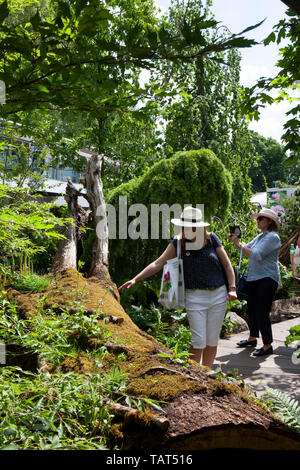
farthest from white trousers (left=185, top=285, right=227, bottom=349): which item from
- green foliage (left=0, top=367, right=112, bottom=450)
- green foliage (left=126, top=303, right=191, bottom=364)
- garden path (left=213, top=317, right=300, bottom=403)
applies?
green foliage (left=0, top=367, right=112, bottom=450)

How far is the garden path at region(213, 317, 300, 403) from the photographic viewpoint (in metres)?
4.47

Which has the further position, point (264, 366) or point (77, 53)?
point (264, 366)

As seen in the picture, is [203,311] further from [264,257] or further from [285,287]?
[285,287]

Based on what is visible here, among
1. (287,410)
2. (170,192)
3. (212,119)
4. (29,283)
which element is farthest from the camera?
(212,119)

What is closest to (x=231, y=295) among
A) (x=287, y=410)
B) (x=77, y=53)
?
(x=287, y=410)

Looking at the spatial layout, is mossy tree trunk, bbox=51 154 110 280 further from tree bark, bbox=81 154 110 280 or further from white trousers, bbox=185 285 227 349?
white trousers, bbox=185 285 227 349

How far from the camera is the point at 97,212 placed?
22.1 ft

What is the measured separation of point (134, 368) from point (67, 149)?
10.1 m

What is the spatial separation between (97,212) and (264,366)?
324cm

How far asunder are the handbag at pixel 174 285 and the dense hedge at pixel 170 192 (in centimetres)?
245

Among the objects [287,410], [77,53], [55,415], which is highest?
[77,53]

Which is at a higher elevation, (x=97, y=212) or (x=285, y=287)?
(x=97, y=212)

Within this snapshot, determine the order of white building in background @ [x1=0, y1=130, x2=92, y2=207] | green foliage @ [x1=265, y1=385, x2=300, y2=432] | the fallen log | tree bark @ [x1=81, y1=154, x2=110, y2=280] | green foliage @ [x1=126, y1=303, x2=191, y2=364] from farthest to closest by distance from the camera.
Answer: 1. white building in background @ [x1=0, y1=130, x2=92, y2=207]
2. tree bark @ [x1=81, y1=154, x2=110, y2=280]
3. green foliage @ [x1=126, y1=303, x2=191, y2=364]
4. green foliage @ [x1=265, y1=385, x2=300, y2=432]
5. the fallen log

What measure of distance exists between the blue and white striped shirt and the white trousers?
1.58m
